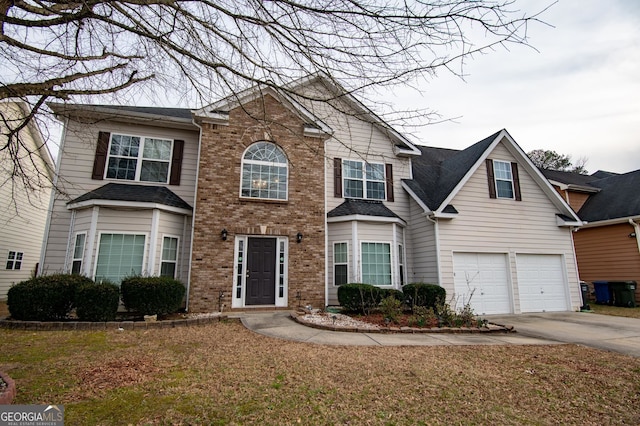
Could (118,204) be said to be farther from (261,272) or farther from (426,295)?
(426,295)

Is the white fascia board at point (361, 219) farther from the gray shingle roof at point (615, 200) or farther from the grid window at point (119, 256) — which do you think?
the gray shingle roof at point (615, 200)

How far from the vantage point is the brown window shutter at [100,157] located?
33.5 ft

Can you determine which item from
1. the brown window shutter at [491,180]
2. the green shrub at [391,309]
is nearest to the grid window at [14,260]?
the green shrub at [391,309]

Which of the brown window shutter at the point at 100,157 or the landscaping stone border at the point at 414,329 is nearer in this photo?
the landscaping stone border at the point at 414,329

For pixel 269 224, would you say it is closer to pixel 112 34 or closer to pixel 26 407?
pixel 112 34

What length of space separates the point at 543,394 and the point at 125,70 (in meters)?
7.46

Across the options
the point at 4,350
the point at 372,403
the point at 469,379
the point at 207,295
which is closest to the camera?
the point at 372,403

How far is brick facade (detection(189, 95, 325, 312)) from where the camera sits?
953 centimetres

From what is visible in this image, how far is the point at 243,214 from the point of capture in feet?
33.2

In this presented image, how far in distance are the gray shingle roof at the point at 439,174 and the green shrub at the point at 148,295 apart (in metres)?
8.66

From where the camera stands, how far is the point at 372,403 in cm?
334

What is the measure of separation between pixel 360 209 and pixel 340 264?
208 cm

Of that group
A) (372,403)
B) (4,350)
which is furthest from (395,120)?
(4,350)

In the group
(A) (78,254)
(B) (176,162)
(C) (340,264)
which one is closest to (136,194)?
(B) (176,162)
